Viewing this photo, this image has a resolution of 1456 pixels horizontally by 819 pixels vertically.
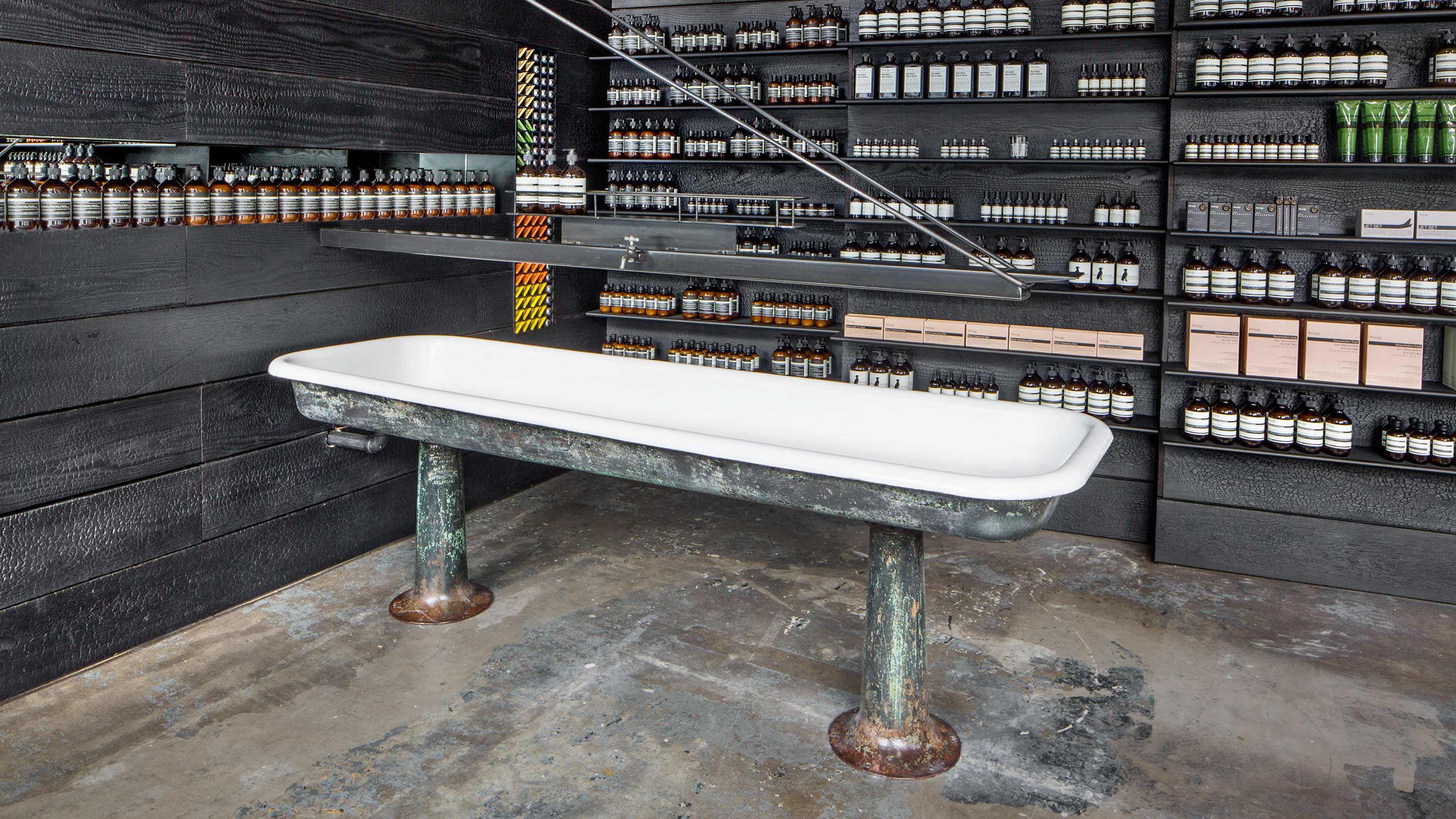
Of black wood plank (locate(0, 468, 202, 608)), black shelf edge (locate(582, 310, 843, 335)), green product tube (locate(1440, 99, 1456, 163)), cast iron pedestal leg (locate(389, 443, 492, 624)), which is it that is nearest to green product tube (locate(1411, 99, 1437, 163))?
green product tube (locate(1440, 99, 1456, 163))

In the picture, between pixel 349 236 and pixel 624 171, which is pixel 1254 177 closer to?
pixel 624 171

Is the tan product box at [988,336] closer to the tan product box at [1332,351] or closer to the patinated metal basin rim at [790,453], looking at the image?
the tan product box at [1332,351]

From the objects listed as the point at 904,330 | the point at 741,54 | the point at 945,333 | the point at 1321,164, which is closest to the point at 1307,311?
the point at 1321,164

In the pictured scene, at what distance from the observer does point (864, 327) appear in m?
4.68

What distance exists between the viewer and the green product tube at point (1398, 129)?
3740 millimetres

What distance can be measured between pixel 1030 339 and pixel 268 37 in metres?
3.15

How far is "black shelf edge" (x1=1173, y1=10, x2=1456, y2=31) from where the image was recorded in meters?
3.62

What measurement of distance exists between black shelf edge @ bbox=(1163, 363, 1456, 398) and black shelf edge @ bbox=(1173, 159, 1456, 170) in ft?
2.61

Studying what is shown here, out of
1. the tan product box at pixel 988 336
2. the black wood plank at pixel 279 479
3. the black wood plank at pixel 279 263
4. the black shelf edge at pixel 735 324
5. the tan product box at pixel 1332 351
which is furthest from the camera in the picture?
the black shelf edge at pixel 735 324

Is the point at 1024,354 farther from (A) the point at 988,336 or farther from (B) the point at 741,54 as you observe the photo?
(B) the point at 741,54

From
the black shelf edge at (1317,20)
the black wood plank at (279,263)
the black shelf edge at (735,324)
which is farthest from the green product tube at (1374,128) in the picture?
the black wood plank at (279,263)

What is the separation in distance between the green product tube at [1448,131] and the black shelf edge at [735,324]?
7.97 feet

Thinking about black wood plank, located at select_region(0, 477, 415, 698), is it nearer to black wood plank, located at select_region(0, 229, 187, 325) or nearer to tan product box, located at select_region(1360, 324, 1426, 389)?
black wood plank, located at select_region(0, 229, 187, 325)

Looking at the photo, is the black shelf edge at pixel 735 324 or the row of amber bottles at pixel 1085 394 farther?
the black shelf edge at pixel 735 324
